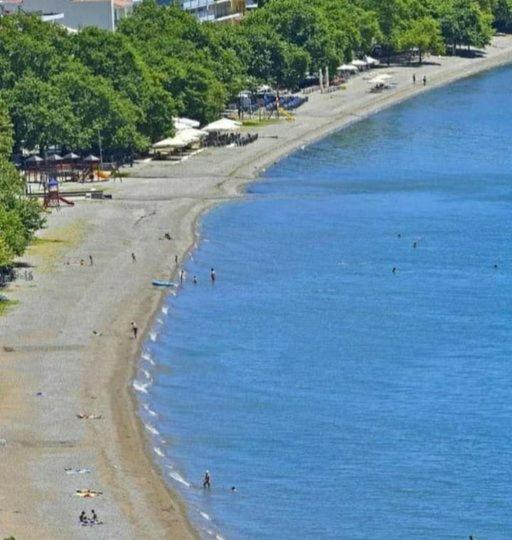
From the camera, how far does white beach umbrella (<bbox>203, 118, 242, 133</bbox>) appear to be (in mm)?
171100

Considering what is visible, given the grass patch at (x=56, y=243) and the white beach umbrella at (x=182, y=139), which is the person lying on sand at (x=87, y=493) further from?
the white beach umbrella at (x=182, y=139)

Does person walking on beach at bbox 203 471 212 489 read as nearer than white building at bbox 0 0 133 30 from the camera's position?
Yes

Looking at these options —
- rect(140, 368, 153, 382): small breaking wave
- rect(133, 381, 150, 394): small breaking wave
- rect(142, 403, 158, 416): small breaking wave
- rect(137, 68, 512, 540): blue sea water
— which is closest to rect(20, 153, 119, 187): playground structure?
rect(137, 68, 512, 540): blue sea water

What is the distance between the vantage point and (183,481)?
85.4 m

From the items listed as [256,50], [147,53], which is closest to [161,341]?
[147,53]

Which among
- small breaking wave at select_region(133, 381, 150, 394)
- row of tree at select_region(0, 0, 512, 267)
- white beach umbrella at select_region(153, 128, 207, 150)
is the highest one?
row of tree at select_region(0, 0, 512, 267)

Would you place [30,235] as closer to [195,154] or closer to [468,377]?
Answer: [468,377]

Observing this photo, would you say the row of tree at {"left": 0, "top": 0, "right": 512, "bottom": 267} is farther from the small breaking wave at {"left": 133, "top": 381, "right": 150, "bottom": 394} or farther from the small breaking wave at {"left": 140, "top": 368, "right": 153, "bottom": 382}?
the small breaking wave at {"left": 133, "top": 381, "right": 150, "bottom": 394}

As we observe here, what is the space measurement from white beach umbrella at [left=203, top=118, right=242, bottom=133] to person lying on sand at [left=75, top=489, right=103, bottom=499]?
89.9m

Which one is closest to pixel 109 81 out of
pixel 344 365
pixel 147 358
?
pixel 147 358

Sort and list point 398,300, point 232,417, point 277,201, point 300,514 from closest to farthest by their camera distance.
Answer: point 300,514 → point 232,417 → point 398,300 → point 277,201

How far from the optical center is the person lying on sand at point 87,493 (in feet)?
269

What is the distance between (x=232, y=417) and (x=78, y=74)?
6882 centimetres

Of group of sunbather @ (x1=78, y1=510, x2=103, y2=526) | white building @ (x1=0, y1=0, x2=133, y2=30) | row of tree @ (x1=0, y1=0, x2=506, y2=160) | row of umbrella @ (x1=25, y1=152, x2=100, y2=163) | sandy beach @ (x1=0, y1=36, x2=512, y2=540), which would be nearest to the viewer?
group of sunbather @ (x1=78, y1=510, x2=103, y2=526)
